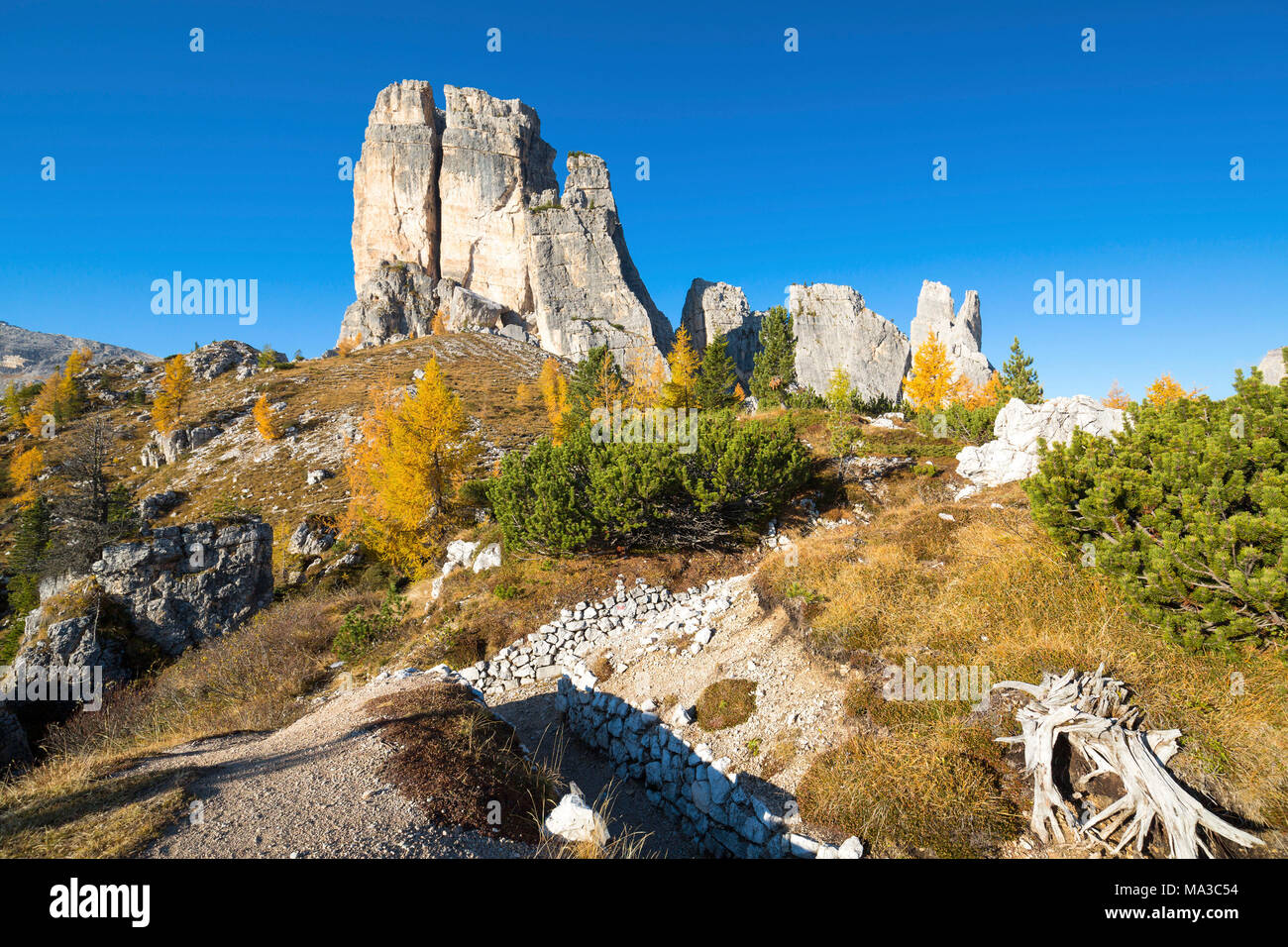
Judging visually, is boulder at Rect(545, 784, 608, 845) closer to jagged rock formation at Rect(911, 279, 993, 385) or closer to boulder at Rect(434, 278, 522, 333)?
boulder at Rect(434, 278, 522, 333)

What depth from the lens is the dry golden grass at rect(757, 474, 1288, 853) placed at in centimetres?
550

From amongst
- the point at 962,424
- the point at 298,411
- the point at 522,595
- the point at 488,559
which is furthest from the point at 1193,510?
the point at 298,411

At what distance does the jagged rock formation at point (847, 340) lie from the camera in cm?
10269

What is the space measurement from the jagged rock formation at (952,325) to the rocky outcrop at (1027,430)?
9987cm

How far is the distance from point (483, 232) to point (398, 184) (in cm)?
2100

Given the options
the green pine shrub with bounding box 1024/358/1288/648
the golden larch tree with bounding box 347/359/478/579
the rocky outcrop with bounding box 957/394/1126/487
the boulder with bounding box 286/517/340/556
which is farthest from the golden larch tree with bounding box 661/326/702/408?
the green pine shrub with bounding box 1024/358/1288/648

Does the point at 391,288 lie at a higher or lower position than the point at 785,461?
higher

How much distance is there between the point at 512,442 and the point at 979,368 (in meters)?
106

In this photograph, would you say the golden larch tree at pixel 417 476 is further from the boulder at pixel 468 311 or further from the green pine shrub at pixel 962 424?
the boulder at pixel 468 311

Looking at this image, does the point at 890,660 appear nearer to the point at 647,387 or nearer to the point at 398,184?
the point at 647,387
